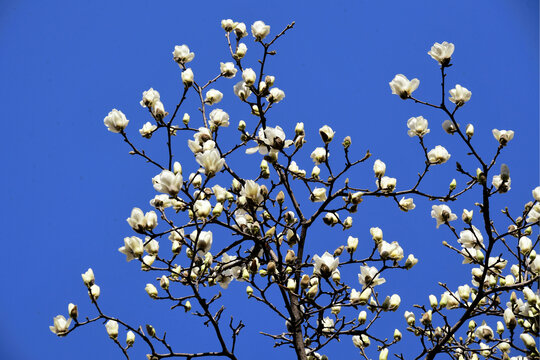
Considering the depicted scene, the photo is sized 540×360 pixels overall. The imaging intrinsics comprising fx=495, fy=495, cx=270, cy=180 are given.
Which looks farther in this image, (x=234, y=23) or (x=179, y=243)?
(x=234, y=23)

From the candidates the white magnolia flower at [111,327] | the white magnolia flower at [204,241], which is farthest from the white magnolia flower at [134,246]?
the white magnolia flower at [111,327]

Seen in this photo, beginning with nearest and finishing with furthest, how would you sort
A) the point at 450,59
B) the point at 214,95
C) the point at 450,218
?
the point at 450,59 → the point at 450,218 → the point at 214,95

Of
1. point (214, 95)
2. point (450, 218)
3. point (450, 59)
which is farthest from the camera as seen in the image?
point (214, 95)

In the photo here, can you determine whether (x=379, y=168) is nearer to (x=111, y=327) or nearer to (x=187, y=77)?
(x=187, y=77)

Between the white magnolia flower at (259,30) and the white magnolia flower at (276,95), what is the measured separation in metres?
0.38

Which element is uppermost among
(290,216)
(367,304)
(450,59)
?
(450,59)

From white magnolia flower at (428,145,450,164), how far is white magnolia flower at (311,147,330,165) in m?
0.63

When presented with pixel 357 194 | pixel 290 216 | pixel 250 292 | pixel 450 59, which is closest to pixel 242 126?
pixel 290 216

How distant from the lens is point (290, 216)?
3.21 metres

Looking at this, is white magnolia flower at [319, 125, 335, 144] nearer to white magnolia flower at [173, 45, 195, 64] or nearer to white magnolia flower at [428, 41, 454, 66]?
white magnolia flower at [428, 41, 454, 66]

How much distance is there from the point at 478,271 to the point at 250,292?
1.46m

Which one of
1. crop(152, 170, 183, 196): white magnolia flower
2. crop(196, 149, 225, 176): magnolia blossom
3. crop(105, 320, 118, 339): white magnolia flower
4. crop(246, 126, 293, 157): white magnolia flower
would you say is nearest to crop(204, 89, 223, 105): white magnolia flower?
crop(246, 126, 293, 157): white magnolia flower

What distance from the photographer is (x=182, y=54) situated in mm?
3443

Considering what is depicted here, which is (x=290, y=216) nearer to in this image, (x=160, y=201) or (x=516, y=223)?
(x=160, y=201)
